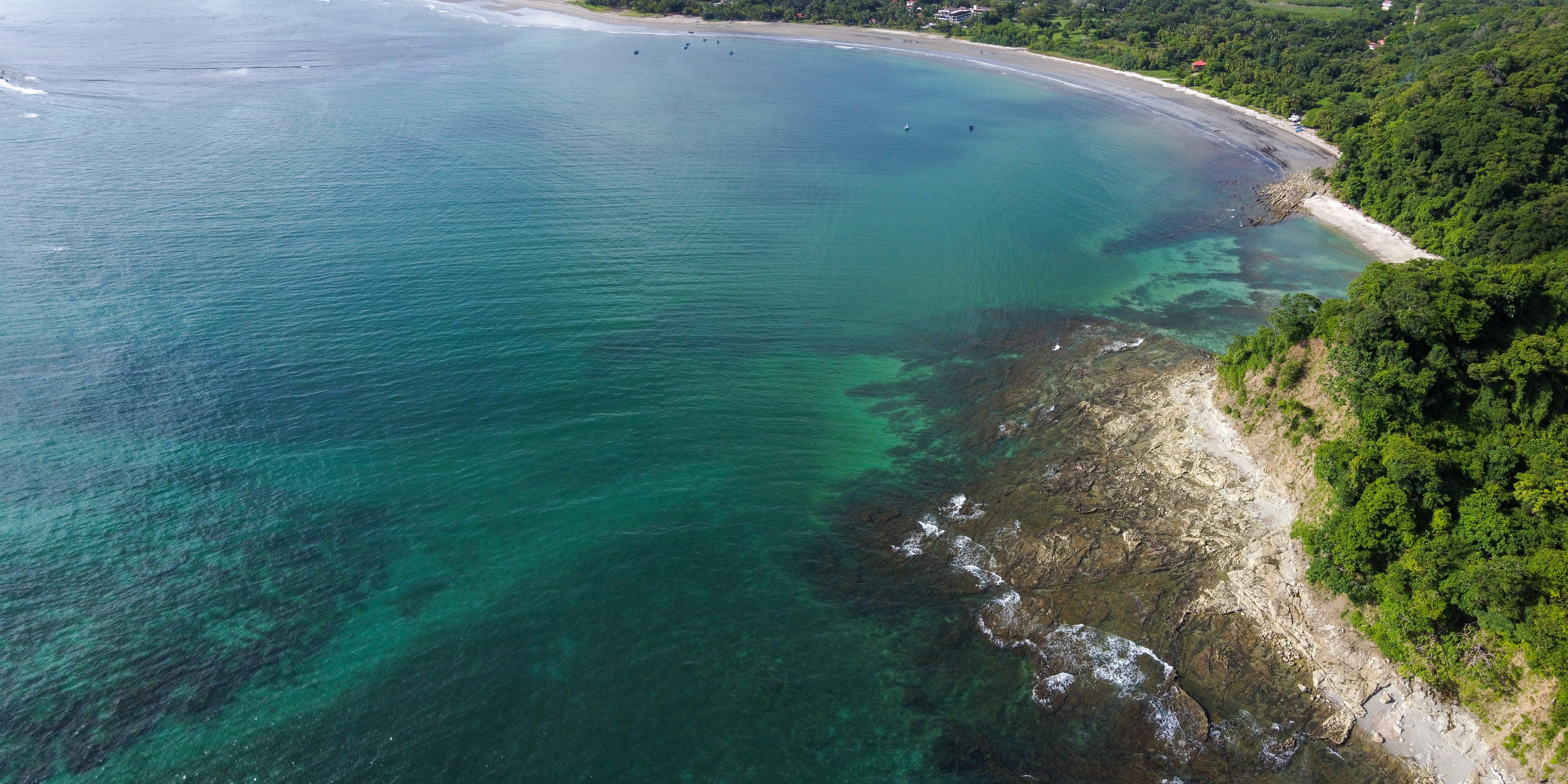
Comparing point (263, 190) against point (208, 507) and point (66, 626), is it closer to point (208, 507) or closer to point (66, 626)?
point (208, 507)

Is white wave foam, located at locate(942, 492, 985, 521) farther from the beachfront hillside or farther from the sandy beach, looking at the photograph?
the sandy beach

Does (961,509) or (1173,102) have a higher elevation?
(1173,102)

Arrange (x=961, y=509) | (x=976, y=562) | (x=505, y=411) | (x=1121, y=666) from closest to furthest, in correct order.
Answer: (x=1121, y=666), (x=976, y=562), (x=961, y=509), (x=505, y=411)

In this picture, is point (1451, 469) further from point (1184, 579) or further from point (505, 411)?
point (505, 411)

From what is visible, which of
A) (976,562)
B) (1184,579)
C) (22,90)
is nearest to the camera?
(1184,579)

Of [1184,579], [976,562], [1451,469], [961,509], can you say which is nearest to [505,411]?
[961,509]

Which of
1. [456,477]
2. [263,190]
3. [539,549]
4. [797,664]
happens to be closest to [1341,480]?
[797,664]
